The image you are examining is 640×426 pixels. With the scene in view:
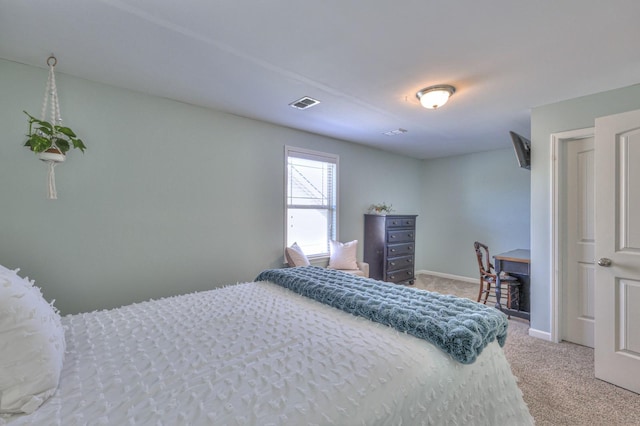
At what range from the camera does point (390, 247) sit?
462 centimetres

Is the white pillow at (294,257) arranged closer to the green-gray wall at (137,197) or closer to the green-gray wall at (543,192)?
the green-gray wall at (137,197)

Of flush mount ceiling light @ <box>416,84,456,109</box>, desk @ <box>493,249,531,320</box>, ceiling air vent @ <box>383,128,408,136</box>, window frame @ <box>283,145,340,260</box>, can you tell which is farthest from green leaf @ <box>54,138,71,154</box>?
desk @ <box>493,249,531,320</box>

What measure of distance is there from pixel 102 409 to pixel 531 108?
412cm

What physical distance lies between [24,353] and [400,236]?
14.8ft

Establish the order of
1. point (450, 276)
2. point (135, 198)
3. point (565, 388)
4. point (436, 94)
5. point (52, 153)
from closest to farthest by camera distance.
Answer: point (52, 153)
point (565, 388)
point (436, 94)
point (135, 198)
point (450, 276)

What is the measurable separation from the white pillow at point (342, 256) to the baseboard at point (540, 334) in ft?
7.02

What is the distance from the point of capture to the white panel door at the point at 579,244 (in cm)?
286

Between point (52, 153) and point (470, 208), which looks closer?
point (52, 153)

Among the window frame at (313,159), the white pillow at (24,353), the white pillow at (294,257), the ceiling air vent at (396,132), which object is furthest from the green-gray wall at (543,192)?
the white pillow at (24,353)

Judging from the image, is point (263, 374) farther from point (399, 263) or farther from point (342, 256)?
point (399, 263)

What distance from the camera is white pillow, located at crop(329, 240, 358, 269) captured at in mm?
4141

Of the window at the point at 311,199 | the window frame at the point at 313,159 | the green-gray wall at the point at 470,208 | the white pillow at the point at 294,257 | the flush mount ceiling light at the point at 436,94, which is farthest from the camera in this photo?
the green-gray wall at the point at 470,208

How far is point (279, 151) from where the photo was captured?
3.85m

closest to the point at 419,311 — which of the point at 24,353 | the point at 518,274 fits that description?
the point at 24,353
